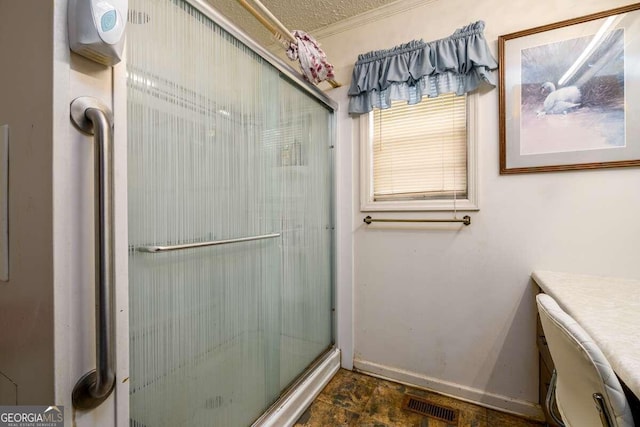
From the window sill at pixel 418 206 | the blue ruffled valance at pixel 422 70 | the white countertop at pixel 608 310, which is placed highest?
the blue ruffled valance at pixel 422 70

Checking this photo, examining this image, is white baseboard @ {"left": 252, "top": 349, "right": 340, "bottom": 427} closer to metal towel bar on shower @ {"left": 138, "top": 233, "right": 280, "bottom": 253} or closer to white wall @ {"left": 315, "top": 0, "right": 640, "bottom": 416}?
white wall @ {"left": 315, "top": 0, "right": 640, "bottom": 416}

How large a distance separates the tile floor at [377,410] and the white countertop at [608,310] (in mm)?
826

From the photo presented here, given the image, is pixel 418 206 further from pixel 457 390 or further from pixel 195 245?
pixel 195 245

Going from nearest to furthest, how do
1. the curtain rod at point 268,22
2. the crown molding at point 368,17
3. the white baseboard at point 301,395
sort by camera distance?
the curtain rod at point 268,22 < the white baseboard at point 301,395 < the crown molding at point 368,17

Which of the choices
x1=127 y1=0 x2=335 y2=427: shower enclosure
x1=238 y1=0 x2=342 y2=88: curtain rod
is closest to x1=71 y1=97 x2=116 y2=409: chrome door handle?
x1=127 y1=0 x2=335 y2=427: shower enclosure

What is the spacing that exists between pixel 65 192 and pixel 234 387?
3.27 feet

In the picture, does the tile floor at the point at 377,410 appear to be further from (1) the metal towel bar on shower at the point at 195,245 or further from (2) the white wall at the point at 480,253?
(1) the metal towel bar on shower at the point at 195,245

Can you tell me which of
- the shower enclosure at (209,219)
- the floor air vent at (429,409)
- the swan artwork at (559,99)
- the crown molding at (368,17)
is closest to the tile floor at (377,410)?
the floor air vent at (429,409)

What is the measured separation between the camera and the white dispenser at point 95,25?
1.98 feet

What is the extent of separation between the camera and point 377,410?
5.14ft

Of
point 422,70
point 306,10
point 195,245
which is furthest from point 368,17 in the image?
point 195,245

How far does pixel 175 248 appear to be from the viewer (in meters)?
0.90

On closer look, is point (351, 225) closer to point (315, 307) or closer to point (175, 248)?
point (315, 307)

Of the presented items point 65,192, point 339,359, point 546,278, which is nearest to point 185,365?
point 65,192
